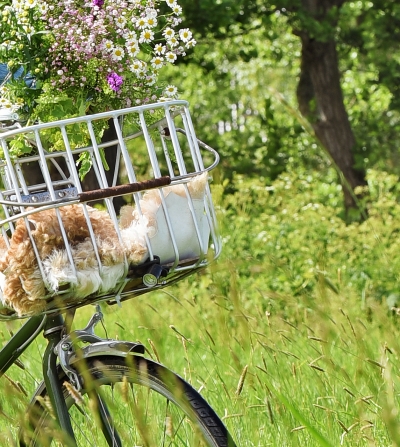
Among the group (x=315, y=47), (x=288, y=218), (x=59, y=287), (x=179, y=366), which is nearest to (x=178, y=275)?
(x=59, y=287)

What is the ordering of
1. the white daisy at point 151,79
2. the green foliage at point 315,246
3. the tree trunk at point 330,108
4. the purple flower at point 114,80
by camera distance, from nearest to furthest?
the purple flower at point 114,80 < the white daisy at point 151,79 < the green foliage at point 315,246 < the tree trunk at point 330,108

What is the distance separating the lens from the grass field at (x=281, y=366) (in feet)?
5.16

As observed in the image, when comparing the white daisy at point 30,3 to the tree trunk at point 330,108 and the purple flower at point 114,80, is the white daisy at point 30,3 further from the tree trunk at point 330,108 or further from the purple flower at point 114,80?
the tree trunk at point 330,108

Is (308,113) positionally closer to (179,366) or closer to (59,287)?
(179,366)

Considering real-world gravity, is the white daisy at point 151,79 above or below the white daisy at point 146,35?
below

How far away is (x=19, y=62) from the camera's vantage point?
2072 millimetres

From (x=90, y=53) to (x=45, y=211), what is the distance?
1.45 ft

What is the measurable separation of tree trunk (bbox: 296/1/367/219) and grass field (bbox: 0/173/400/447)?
3.42 meters

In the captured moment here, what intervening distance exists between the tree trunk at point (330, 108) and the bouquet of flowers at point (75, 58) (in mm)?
6601

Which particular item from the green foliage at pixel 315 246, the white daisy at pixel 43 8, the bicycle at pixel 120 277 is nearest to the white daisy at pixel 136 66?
the bicycle at pixel 120 277

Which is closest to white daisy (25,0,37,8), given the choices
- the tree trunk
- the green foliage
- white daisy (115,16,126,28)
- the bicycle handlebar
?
white daisy (115,16,126,28)

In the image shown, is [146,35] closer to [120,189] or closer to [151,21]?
[151,21]

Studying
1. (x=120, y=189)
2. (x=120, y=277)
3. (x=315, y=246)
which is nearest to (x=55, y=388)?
(x=120, y=277)

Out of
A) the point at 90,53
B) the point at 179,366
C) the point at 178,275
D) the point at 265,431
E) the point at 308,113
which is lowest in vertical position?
the point at 308,113
